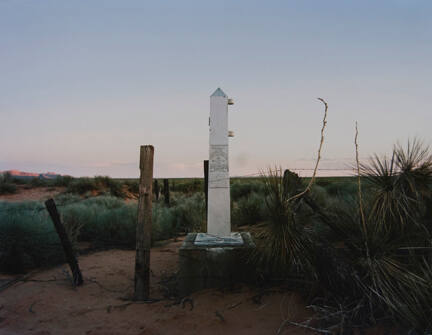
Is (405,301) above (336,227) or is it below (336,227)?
below

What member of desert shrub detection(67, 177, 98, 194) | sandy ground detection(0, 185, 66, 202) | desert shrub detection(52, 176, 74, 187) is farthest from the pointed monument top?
desert shrub detection(52, 176, 74, 187)

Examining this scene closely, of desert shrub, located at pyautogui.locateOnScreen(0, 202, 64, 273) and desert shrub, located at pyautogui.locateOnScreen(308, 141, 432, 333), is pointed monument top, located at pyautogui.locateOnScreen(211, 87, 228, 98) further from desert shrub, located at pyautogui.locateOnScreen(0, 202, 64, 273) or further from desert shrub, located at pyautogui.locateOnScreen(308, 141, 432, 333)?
desert shrub, located at pyautogui.locateOnScreen(0, 202, 64, 273)

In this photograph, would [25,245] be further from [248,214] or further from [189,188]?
[189,188]

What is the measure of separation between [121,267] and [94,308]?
2.29 metres

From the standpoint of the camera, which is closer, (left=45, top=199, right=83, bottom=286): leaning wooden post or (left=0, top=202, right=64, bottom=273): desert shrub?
(left=45, top=199, right=83, bottom=286): leaning wooden post

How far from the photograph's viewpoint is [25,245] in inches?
285

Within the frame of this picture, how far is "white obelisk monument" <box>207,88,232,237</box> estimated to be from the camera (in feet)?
18.0

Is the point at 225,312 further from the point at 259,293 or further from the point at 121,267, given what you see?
the point at 121,267

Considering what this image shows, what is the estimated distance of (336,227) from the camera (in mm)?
4277

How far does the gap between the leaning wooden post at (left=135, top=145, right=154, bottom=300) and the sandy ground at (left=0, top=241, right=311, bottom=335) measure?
0.29 metres

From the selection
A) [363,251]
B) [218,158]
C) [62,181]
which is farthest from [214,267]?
[62,181]

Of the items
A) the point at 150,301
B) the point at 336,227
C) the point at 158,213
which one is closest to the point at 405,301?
the point at 336,227

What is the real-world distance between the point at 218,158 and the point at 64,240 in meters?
2.89

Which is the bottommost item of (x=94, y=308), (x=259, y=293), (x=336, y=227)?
(x=94, y=308)
